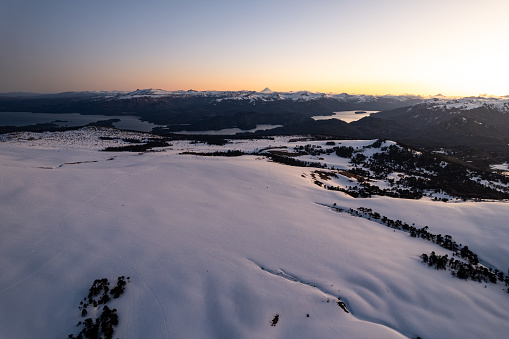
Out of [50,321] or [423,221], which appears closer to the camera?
[50,321]

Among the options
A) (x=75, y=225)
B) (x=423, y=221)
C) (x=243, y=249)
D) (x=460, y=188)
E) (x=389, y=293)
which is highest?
(x=75, y=225)

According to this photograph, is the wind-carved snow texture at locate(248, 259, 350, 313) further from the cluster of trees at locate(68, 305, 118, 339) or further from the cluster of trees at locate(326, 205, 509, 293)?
the cluster of trees at locate(326, 205, 509, 293)

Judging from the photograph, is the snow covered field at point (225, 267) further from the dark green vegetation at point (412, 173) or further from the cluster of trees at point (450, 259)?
the dark green vegetation at point (412, 173)

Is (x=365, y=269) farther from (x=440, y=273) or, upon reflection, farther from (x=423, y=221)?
(x=423, y=221)

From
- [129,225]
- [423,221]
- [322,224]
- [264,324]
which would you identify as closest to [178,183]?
[129,225]

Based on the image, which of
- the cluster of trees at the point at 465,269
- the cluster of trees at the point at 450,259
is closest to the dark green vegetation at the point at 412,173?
the cluster of trees at the point at 450,259

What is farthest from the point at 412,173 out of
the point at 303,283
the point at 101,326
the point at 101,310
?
the point at 101,326

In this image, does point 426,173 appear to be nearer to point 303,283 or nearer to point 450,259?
point 450,259
